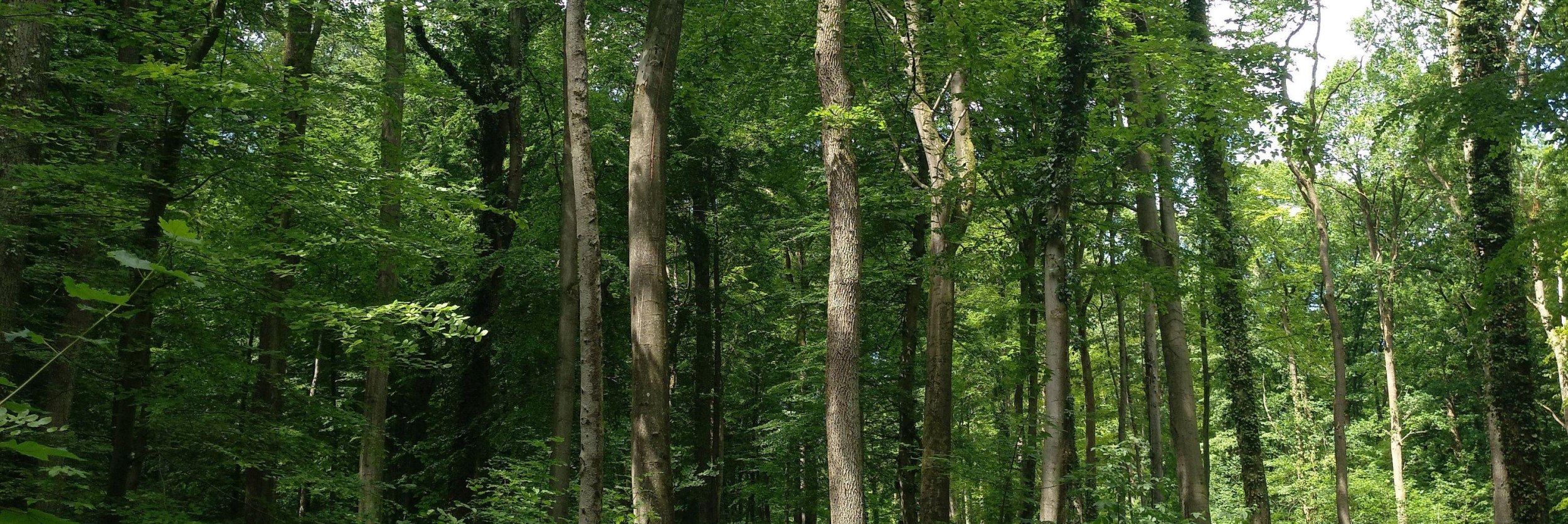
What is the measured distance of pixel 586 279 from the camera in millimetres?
9391

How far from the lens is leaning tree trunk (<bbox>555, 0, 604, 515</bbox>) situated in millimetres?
9016

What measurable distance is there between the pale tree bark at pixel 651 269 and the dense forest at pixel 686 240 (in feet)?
0.12

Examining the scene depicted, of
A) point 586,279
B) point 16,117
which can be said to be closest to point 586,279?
point 586,279

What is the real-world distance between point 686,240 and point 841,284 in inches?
391

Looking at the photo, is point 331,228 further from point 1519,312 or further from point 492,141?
point 1519,312

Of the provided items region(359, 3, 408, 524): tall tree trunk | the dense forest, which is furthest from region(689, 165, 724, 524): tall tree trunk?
region(359, 3, 408, 524): tall tree trunk

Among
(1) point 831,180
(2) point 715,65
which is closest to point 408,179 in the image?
(1) point 831,180

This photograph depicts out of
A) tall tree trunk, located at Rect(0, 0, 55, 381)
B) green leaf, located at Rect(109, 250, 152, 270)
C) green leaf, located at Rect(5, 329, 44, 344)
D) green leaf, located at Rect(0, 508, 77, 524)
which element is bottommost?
green leaf, located at Rect(0, 508, 77, 524)

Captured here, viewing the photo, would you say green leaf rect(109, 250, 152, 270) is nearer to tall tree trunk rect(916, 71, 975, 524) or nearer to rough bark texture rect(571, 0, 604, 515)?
rough bark texture rect(571, 0, 604, 515)

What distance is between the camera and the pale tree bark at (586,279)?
9016mm

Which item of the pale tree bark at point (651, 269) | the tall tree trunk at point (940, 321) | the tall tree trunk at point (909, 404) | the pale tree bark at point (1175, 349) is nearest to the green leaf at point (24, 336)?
the pale tree bark at point (651, 269)

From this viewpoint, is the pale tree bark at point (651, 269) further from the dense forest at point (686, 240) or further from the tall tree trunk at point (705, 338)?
the tall tree trunk at point (705, 338)

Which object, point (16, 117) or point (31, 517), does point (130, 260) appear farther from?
point (16, 117)

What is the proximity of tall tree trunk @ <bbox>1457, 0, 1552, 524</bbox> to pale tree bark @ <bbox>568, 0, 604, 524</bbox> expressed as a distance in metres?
12.9
